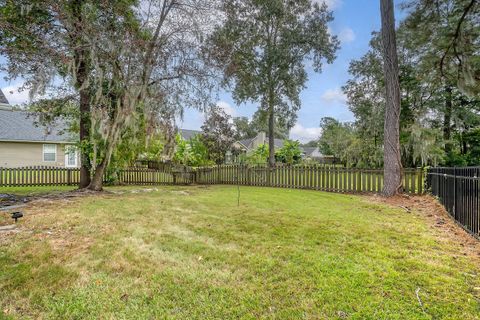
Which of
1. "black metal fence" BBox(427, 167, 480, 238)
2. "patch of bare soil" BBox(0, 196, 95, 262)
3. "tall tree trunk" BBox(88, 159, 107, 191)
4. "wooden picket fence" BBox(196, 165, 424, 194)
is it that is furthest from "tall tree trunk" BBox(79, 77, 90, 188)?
"black metal fence" BBox(427, 167, 480, 238)

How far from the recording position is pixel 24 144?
1675 centimetres

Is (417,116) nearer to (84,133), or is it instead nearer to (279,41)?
(279,41)

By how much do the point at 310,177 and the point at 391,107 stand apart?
3848mm

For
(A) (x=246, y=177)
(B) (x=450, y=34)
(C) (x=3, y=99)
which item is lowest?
(A) (x=246, y=177)

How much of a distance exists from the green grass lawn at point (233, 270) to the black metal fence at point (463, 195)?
507 mm

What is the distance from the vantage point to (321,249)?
3.54 meters

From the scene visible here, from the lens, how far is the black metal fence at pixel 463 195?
399 cm

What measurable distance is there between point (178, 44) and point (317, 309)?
8.94 meters

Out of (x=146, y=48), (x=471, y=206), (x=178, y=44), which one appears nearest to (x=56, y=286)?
(x=471, y=206)

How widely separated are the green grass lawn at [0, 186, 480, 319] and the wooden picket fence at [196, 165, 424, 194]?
4.21 meters

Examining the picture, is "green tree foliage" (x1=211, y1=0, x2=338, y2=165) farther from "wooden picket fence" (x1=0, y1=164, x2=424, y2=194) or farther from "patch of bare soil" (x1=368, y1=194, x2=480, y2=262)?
"patch of bare soil" (x1=368, y1=194, x2=480, y2=262)

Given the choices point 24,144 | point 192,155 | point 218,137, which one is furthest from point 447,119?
point 24,144

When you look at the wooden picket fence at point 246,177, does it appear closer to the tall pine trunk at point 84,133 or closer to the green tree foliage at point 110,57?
the tall pine trunk at point 84,133

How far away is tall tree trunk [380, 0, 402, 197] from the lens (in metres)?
8.17
